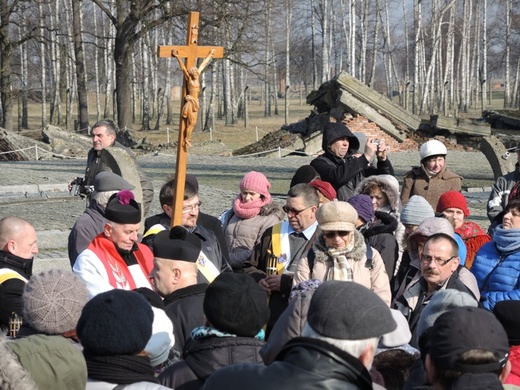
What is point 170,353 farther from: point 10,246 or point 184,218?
point 184,218

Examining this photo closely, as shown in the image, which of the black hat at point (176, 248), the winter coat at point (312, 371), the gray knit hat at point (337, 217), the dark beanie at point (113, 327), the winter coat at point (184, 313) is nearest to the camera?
the winter coat at point (312, 371)

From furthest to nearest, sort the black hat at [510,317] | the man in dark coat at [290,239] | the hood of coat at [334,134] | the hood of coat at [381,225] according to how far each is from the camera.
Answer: the hood of coat at [334,134], the hood of coat at [381,225], the man in dark coat at [290,239], the black hat at [510,317]

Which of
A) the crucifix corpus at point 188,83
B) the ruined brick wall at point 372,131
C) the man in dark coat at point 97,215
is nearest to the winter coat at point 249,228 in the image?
the crucifix corpus at point 188,83

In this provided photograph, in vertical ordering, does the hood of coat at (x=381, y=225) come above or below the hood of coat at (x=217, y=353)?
above

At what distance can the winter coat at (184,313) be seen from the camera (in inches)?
186

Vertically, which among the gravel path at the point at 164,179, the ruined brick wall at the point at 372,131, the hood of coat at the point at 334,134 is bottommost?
the gravel path at the point at 164,179

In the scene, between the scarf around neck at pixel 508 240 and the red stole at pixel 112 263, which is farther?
the scarf around neck at pixel 508 240

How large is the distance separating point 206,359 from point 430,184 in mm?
5185

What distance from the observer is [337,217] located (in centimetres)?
571

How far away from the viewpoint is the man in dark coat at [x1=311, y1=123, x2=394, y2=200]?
8477 millimetres

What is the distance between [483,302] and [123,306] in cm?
293

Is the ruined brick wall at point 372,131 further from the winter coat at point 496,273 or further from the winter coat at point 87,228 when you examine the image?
the winter coat at point 496,273

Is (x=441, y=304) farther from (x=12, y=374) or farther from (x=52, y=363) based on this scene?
(x=12, y=374)

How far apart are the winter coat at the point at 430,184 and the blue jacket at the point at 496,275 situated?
242 cm
